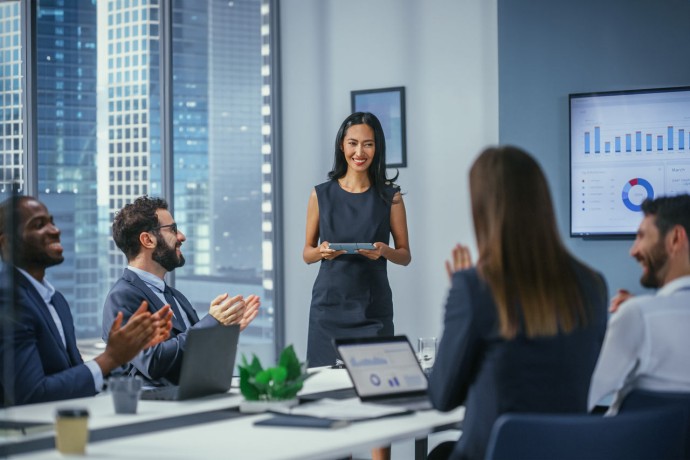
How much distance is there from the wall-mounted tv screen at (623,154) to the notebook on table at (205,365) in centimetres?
279

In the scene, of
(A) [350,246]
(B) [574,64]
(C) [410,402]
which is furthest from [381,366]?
(B) [574,64]

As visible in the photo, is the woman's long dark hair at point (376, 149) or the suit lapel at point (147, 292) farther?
the woman's long dark hair at point (376, 149)

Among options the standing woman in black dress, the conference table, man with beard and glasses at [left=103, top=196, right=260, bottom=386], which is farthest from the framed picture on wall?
the conference table

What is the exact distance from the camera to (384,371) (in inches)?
114

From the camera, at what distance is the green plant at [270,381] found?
2770 millimetres

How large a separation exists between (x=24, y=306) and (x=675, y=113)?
353cm

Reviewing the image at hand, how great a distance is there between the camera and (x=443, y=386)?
238 cm

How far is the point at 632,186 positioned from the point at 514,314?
316 cm

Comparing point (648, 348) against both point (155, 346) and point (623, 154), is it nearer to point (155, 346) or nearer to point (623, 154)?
point (155, 346)

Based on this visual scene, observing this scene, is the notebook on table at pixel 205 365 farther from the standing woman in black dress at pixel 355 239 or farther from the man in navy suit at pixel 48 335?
the standing woman in black dress at pixel 355 239

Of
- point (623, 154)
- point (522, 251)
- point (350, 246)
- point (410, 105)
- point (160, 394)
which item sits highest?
point (410, 105)

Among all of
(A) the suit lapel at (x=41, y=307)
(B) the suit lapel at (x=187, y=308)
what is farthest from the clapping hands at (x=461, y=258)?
(B) the suit lapel at (x=187, y=308)

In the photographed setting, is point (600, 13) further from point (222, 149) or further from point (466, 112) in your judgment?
point (222, 149)

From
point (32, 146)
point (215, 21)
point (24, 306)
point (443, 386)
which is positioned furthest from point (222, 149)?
point (443, 386)
